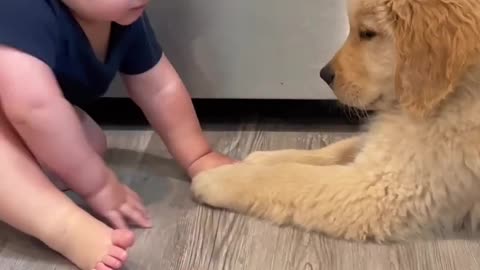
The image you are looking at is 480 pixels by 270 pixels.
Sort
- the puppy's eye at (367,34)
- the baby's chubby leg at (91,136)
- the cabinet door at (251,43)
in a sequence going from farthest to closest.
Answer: the cabinet door at (251,43)
the baby's chubby leg at (91,136)
the puppy's eye at (367,34)

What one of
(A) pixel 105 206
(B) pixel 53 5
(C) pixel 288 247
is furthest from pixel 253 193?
(B) pixel 53 5

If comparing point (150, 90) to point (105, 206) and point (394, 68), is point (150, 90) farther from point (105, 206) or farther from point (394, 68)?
point (394, 68)

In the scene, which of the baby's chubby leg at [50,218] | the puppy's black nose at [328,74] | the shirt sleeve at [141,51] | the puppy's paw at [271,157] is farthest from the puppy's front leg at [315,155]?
the baby's chubby leg at [50,218]

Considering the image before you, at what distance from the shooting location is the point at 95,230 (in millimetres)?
1166

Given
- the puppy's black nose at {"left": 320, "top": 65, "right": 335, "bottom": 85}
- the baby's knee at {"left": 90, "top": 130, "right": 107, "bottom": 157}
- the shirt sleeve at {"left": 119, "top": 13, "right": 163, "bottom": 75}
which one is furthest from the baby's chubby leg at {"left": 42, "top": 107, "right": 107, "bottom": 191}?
the puppy's black nose at {"left": 320, "top": 65, "right": 335, "bottom": 85}

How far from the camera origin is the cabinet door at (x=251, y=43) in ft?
4.96

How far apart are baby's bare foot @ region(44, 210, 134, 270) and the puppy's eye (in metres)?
0.45

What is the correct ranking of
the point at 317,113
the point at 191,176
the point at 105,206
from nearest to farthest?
the point at 105,206 < the point at 191,176 < the point at 317,113

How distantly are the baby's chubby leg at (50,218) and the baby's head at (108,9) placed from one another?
216 millimetres

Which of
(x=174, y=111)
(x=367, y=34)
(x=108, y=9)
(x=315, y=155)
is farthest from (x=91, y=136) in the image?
(x=367, y=34)

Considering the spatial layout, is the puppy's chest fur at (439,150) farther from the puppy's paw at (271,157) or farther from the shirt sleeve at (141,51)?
the shirt sleeve at (141,51)

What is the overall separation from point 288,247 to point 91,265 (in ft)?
0.94

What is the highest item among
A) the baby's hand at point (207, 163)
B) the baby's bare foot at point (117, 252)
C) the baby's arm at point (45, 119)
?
the baby's arm at point (45, 119)

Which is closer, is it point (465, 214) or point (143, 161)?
point (465, 214)
